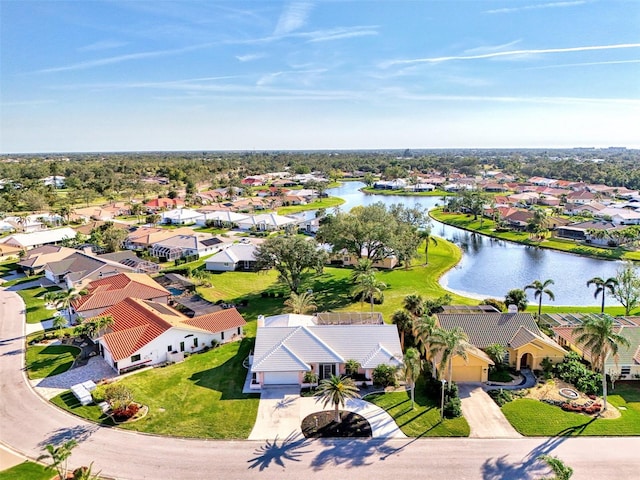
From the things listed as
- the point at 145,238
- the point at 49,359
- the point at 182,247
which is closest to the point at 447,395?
the point at 49,359

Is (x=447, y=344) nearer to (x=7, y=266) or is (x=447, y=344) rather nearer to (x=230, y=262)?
(x=230, y=262)

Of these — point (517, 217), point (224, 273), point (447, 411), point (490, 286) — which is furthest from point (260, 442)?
point (517, 217)

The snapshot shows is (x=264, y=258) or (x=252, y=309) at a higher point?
(x=264, y=258)

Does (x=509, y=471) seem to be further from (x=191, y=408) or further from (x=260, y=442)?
(x=191, y=408)

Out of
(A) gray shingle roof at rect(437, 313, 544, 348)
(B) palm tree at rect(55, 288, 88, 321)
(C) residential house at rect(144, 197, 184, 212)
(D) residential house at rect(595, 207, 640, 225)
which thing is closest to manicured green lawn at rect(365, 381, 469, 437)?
(A) gray shingle roof at rect(437, 313, 544, 348)

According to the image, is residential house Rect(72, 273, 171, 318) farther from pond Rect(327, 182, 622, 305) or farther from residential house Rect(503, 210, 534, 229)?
residential house Rect(503, 210, 534, 229)

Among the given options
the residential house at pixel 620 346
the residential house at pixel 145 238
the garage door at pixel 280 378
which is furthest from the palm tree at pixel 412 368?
the residential house at pixel 145 238

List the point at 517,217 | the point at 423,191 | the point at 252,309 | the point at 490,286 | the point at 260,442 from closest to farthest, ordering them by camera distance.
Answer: the point at 260,442 < the point at 252,309 < the point at 490,286 < the point at 517,217 < the point at 423,191
